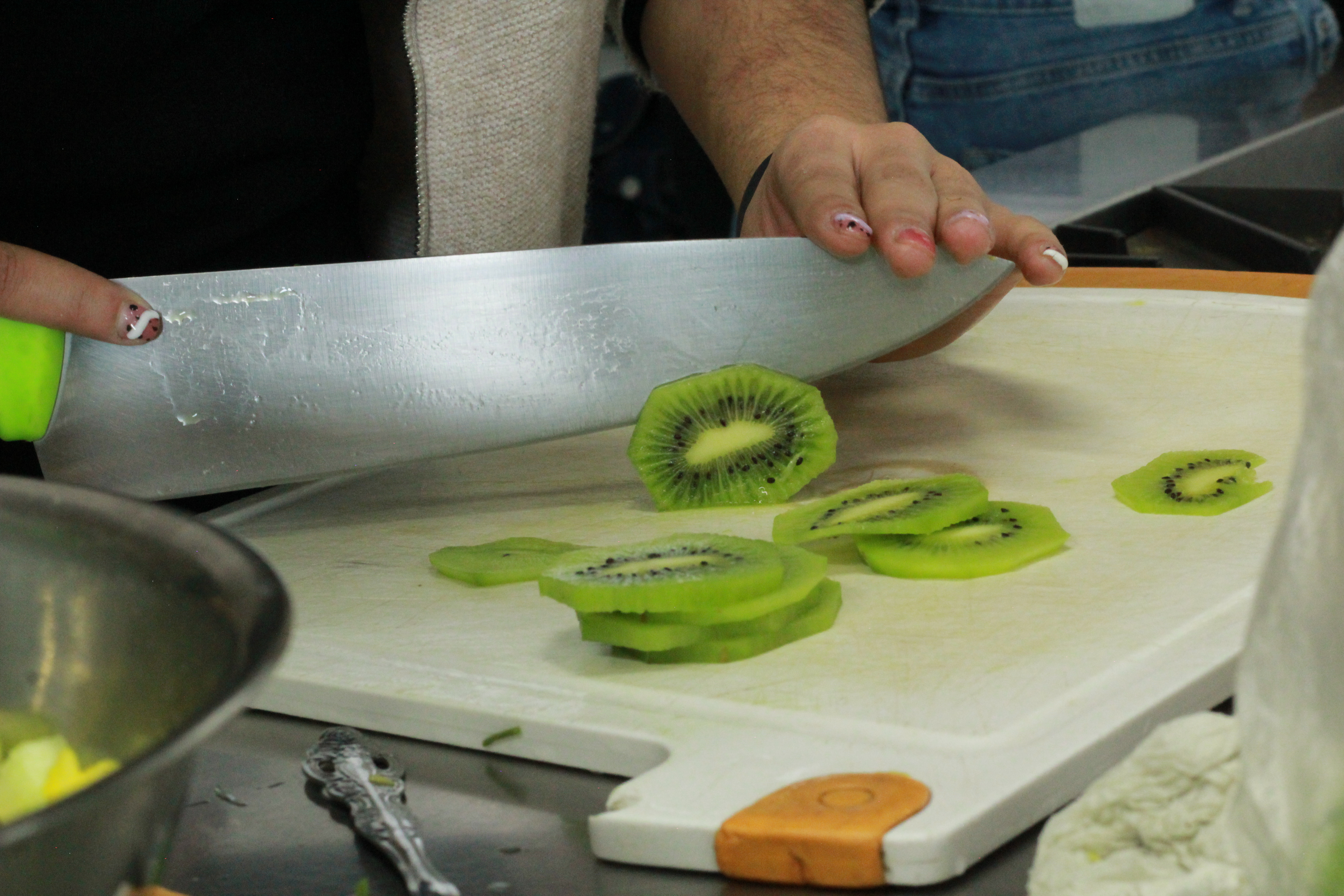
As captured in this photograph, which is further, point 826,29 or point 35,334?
point 826,29

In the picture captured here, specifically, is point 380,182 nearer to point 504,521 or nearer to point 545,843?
point 504,521

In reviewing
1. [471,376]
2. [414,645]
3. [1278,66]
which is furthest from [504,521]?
[1278,66]

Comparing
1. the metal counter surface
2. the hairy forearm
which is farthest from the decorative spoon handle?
the hairy forearm

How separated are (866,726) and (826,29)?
116 centimetres

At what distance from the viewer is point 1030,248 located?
132 cm

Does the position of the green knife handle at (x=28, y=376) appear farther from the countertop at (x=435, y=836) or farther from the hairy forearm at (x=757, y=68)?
the hairy forearm at (x=757, y=68)

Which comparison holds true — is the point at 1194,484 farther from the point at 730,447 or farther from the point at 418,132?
the point at 418,132

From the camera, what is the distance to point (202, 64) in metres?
1.36

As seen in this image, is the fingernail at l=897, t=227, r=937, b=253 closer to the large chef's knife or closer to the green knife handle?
the large chef's knife

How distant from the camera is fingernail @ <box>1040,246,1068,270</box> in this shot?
1.31 meters

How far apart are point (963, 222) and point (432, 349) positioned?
49 centimetres

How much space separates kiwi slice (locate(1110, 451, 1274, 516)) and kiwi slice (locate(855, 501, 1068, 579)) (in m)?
0.10

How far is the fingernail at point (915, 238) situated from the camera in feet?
4.13

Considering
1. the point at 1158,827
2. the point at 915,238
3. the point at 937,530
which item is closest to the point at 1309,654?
the point at 1158,827
